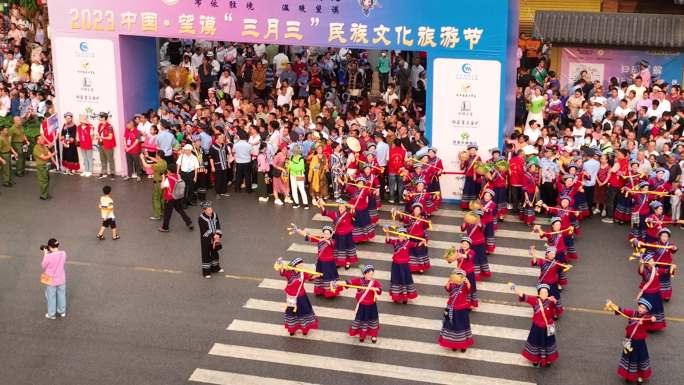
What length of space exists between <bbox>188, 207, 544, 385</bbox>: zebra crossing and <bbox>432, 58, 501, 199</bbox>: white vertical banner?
15.0ft

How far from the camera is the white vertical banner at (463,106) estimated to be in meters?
22.9

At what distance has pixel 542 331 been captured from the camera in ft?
49.6

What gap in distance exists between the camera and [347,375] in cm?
1509

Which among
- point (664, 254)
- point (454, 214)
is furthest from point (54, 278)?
point (664, 254)

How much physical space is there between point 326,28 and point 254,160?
3792mm

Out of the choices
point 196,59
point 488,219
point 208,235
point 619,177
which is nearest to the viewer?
point 208,235

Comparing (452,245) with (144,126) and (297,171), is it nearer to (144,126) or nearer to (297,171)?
(297,171)

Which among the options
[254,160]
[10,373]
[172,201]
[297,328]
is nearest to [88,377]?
[10,373]

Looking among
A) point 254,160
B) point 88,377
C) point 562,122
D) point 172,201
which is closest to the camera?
point 88,377

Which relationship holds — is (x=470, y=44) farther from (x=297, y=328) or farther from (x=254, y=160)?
(x=297, y=328)

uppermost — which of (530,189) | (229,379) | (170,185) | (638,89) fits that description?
(638,89)

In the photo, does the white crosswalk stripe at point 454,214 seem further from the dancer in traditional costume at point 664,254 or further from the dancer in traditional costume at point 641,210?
the dancer in traditional costume at point 664,254

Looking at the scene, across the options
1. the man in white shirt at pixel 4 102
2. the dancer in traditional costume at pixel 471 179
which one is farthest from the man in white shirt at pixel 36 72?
the dancer in traditional costume at pixel 471 179

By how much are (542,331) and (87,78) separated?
15528 millimetres
